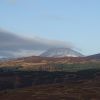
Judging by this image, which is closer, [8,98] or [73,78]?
[8,98]

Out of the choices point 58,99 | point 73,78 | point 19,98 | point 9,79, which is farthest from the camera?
point 73,78

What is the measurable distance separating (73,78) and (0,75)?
4616cm

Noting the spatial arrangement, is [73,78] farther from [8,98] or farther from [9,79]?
[8,98]

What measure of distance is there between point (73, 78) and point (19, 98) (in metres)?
100

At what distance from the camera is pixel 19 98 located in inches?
3890

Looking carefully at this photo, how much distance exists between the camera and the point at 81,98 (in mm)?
94938

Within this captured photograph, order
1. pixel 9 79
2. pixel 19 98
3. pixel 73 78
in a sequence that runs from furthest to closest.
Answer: pixel 73 78 → pixel 9 79 → pixel 19 98

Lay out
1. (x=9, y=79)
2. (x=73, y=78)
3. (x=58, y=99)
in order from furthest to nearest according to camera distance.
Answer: (x=73, y=78) < (x=9, y=79) < (x=58, y=99)

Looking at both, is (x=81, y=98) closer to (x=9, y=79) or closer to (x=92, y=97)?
(x=92, y=97)

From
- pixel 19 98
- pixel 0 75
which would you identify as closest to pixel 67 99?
pixel 19 98

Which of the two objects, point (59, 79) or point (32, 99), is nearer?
point (32, 99)

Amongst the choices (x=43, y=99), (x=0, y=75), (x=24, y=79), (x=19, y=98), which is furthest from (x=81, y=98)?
(x=0, y=75)

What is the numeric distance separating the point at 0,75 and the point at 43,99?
10233cm

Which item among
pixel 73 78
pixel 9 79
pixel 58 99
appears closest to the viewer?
pixel 58 99
